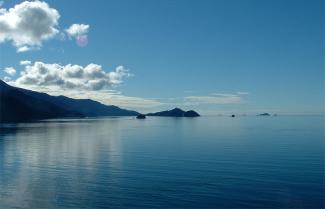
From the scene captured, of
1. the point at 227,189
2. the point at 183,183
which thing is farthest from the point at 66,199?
the point at 227,189

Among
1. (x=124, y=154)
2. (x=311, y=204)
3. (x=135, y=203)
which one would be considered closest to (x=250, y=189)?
(x=311, y=204)

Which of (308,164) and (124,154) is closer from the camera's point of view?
(308,164)

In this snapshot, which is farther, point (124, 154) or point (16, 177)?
point (124, 154)

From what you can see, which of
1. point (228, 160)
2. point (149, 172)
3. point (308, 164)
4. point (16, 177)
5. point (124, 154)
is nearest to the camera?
point (16, 177)

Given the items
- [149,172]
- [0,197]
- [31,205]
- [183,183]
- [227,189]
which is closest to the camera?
[31,205]

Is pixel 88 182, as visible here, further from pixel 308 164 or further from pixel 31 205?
pixel 308 164

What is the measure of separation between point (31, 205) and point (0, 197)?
701cm

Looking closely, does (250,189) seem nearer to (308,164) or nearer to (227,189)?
(227,189)

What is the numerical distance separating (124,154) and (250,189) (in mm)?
51928

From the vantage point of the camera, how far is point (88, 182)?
191ft

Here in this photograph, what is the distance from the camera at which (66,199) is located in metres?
47.6

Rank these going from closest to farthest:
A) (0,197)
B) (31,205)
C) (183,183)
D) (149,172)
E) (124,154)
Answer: (31,205) → (0,197) → (183,183) → (149,172) → (124,154)

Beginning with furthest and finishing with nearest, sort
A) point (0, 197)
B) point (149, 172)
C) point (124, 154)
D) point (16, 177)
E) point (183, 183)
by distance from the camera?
point (124, 154), point (149, 172), point (16, 177), point (183, 183), point (0, 197)

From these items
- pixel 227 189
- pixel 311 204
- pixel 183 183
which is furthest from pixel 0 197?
pixel 311 204
